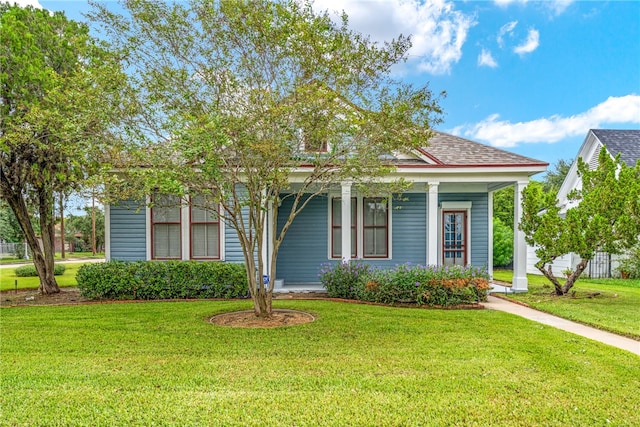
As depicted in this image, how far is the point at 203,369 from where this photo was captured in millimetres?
4527

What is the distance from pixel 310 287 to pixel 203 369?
6.60 meters

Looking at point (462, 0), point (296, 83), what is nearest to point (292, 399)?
point (296, 83)

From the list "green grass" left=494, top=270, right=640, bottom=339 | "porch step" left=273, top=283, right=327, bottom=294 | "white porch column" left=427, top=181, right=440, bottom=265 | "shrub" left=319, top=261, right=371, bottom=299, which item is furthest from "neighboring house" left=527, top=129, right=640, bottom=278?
"porch step" left=273, top=283, right=327, bottom=294

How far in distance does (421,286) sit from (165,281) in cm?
591

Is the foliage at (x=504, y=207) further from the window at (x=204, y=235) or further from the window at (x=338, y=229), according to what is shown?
the window at (x=204, y=235)

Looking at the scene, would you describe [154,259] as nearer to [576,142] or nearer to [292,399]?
[292,399]

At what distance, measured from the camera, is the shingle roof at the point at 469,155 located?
10.3m

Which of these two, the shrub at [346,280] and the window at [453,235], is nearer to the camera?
the shrub at [346,280]

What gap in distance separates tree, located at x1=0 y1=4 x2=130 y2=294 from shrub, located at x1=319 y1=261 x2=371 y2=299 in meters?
5.56

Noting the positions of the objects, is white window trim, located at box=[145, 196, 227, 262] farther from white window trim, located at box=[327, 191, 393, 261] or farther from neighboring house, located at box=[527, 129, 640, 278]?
neighboring house, located at box=[527, 129, 640, 278]

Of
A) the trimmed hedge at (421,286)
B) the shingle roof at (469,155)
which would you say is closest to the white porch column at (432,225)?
the shingle roof at (469,155)

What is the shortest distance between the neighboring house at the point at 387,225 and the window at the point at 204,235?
0.03 m

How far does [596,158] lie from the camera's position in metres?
18.4

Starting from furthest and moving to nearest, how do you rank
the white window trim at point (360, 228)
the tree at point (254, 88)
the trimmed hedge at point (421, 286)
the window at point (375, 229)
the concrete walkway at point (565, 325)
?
1. the window at point (375, 229)
2. the white window trim at point (360, 228)
3. the trimmed hedge at point (421, 286)
4. the tree at point (254, 88)
5. the concrete walkway at point (565, 325)
